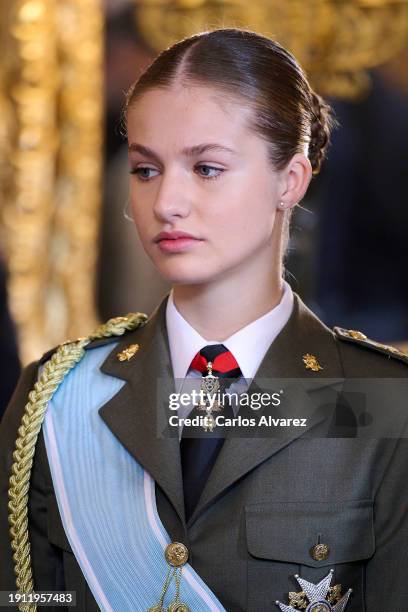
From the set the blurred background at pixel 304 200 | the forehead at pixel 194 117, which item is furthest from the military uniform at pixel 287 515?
the blurred background at pixel 304 200

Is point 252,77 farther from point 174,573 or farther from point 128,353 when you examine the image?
point 174,573

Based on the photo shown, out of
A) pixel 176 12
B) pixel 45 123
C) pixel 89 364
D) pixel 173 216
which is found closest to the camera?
pixel 173 216

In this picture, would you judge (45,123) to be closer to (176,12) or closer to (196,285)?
(176,12)

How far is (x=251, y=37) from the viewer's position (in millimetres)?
1581

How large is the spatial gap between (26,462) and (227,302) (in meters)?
0.39

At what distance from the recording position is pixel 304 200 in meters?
4.55

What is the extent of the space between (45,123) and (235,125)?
2.61 m

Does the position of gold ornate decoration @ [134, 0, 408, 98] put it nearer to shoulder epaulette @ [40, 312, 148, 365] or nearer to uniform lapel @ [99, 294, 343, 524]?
shoulder epaulette @ [40, 312, 148, 365]

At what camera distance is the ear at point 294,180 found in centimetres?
159

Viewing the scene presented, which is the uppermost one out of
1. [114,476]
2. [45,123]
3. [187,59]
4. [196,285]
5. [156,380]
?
[45,123]

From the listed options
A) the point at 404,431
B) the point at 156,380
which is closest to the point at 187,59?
the point at 156,380

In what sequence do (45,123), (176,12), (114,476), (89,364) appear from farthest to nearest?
(176,12)
(45,123)
(89,364)
(114,476)

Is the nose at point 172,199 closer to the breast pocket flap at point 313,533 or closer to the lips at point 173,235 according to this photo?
the lips at point 173,235


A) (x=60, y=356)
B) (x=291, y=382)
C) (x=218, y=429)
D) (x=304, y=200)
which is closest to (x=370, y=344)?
(x=291, y=382)
